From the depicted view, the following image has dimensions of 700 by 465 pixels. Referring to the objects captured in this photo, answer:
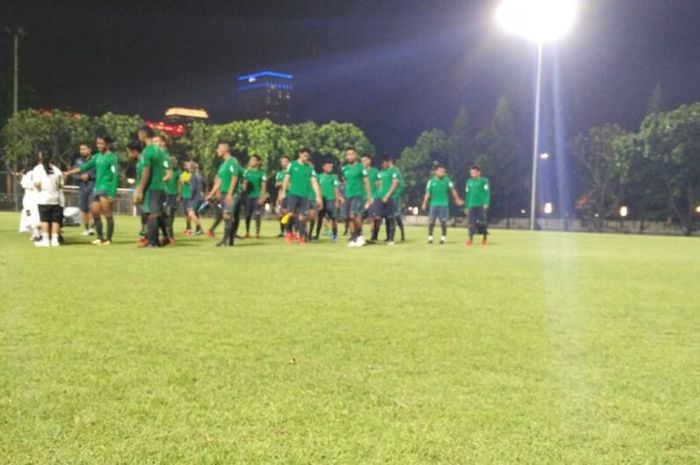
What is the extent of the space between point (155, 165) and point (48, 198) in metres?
2.18

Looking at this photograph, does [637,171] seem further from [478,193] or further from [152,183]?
[152,183]

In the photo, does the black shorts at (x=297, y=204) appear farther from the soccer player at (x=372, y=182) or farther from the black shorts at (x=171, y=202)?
the black shorts at (x=171, y=202)

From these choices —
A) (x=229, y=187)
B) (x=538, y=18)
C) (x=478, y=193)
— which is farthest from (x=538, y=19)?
(x=229, y=187)

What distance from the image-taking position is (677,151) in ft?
160

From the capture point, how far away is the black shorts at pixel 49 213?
1280 cm

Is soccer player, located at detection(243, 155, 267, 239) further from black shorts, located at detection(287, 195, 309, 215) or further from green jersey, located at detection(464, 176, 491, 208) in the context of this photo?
green jersey, located at detection(464, 176, 491, 208)

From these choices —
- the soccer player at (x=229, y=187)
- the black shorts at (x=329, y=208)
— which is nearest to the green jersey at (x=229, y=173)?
the soccer player at (x=229, y=187)

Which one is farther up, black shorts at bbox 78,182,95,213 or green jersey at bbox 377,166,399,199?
green jersey at bbox 377,166,399,199

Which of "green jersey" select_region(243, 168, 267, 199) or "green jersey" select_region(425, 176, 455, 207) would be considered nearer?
"green jersey" select_region(425, 176, 455, 207)

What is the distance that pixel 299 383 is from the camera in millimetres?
3508

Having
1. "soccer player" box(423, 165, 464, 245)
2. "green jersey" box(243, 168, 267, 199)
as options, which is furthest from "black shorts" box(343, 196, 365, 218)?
"green jersey" box(243, 168, 267, 199)

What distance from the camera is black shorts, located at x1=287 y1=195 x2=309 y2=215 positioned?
1584 centimetres

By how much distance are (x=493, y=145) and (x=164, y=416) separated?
70.1 metres

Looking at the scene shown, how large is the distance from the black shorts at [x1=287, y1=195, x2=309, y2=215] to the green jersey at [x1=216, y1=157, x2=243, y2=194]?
4.69 feet
